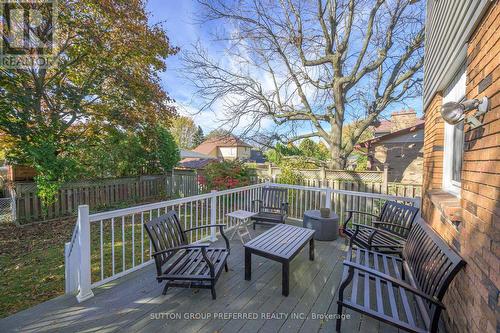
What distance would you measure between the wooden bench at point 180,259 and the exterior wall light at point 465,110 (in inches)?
97.1

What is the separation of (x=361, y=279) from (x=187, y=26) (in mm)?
9215

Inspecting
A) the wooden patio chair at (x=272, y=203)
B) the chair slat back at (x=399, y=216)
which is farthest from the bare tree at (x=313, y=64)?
the chair slat back at (x=399, y=216)

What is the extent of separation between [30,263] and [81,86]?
213 inches

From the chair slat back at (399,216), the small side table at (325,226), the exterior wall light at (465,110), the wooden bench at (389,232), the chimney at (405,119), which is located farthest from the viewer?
the chimney at (405,119)

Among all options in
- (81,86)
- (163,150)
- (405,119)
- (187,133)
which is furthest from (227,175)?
(187,133)

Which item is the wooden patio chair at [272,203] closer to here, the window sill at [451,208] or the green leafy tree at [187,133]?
the window sill at [451,208]

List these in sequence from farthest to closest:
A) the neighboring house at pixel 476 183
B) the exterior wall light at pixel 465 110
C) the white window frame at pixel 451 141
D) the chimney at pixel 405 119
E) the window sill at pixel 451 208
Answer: the chimney at pixel 405 119, the white window frame at pixel 451 141, the window sill at pixel 451 208, the exterior wall light at pixel 465 110, the neighboring house at pixel 476 183

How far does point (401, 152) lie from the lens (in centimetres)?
1080

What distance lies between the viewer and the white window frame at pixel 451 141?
2469 mm

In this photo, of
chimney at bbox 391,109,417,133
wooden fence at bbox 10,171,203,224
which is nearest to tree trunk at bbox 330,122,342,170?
wooden fence at bbox 10,171,203,224

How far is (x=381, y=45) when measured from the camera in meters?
7.86

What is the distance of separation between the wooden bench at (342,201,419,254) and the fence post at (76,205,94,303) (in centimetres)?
Result: 332

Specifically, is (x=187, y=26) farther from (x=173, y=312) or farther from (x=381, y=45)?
(x=173, y=312)

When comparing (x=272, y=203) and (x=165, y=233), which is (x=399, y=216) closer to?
(x=272, y=203)
